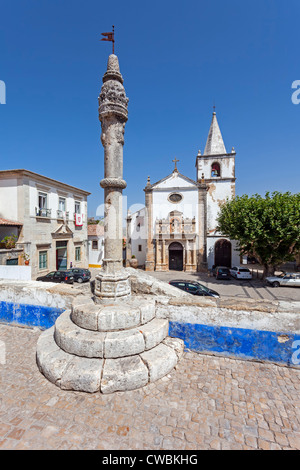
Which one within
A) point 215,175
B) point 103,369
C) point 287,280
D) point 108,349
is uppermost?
point 215,175

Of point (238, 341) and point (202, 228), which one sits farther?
point (202, 228)

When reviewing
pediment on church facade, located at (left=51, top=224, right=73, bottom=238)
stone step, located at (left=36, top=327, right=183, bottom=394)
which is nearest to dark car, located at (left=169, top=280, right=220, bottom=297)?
stone step, located at (left=36, top=327, right=183, bottom=394)

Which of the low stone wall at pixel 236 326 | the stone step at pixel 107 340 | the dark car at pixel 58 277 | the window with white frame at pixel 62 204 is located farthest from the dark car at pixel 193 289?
the window with white frame at pixel 62 204

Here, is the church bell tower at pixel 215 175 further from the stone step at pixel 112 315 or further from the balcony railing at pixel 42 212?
the stone step at pixel 112 315

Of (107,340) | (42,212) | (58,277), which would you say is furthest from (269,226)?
(42,212)

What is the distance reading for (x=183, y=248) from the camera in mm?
23016

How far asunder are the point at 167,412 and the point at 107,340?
4.57 ft

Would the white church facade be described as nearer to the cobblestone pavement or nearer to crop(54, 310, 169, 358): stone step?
crop(54, 310, 169, 358): stone step

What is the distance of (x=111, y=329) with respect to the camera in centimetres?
408

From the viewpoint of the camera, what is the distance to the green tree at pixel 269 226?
557 inches

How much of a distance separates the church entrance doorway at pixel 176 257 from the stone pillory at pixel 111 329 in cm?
1829

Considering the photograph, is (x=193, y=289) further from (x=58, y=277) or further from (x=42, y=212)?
(x=42, y=212)

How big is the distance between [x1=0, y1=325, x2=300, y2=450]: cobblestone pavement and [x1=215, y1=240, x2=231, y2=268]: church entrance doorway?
2029 centimetres

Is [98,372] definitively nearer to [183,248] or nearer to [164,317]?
[164,317]
